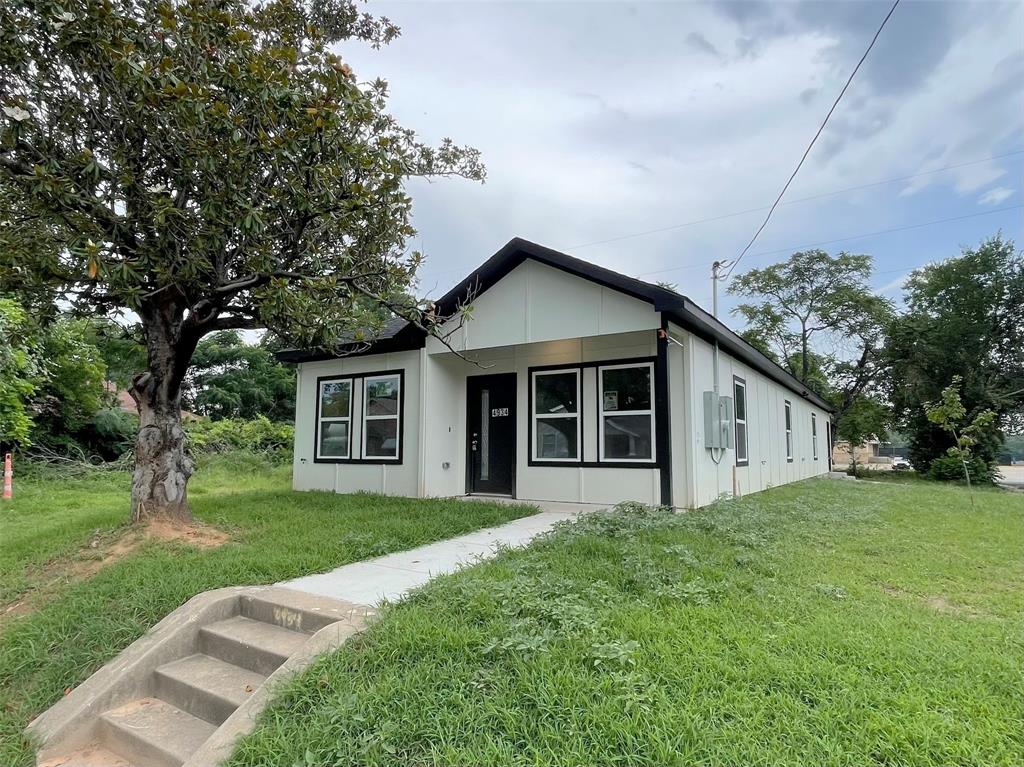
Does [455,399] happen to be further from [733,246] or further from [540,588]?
[733,246]

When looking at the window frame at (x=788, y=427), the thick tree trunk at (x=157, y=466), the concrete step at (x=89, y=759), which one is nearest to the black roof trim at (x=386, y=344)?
the thick tree trunk at (x=157, y=466)

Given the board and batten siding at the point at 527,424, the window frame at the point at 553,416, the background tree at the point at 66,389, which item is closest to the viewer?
the board and batten siding at the point at 527,424

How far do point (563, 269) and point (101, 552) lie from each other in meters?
5.72

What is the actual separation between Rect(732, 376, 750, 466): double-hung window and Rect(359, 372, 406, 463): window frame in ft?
17.9

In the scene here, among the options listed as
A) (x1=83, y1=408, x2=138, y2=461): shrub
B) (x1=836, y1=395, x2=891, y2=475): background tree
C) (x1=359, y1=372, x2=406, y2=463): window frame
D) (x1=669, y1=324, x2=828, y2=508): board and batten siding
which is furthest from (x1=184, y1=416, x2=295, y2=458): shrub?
(x1=836, y1=395, x2=891, y2=475): background tree

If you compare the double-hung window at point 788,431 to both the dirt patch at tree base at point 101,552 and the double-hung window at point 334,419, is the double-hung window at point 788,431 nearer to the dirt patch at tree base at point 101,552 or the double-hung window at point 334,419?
the double-hung window at point 334,419

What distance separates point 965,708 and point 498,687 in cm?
182

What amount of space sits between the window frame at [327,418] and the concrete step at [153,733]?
635 cm

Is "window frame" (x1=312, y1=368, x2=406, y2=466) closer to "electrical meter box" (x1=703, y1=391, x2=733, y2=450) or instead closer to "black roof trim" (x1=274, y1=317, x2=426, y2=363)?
"black roof trim" (x1=274, y1=317, x2=426, y2=363)

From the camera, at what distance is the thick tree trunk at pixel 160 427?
527 cm

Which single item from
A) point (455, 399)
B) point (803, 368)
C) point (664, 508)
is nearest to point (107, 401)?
point (455, 399)

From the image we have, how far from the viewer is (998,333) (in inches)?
787

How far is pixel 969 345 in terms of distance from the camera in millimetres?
19781

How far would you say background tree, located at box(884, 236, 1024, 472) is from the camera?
1953 cm
